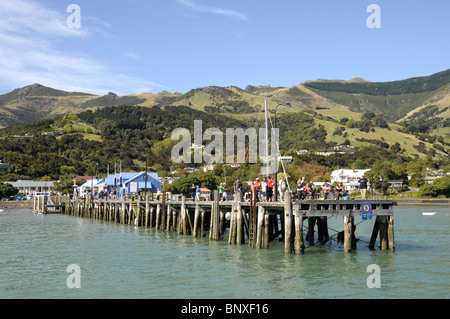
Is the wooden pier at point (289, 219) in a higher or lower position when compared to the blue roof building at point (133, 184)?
lower

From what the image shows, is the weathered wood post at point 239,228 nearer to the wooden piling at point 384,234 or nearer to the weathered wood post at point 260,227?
the weathered wood post at point 260,227

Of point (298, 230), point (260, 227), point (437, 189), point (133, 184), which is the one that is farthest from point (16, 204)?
point (298, 230)

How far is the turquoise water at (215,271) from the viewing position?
2050 cm

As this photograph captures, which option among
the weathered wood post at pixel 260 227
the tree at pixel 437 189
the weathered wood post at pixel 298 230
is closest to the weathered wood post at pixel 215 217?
the weathered wood post at pixel 260 227

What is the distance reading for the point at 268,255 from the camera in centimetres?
2856

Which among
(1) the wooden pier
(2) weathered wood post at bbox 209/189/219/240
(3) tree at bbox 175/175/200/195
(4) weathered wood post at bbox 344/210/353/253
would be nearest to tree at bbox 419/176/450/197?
(3) tree at bbox 175/175/200/195

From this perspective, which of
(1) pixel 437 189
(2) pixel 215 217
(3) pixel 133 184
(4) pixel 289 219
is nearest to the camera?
(4) pixel 289 219

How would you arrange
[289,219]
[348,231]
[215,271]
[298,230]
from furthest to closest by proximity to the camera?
1. [348,231]
2. [298,230]
3. [289,219]
4. [215,271]

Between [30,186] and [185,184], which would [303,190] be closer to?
[185,184]

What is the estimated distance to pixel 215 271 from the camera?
Result: 2464 centimetres

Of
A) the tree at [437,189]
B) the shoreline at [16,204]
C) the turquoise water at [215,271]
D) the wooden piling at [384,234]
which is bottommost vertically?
the shoreline at [16,204]
